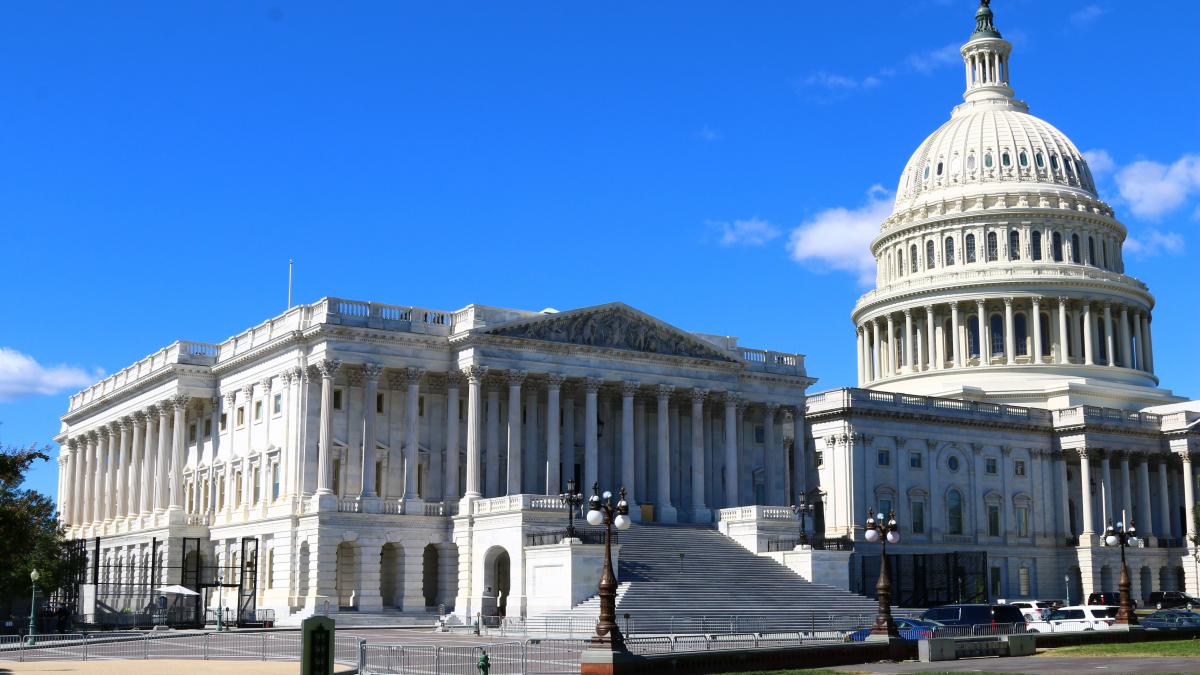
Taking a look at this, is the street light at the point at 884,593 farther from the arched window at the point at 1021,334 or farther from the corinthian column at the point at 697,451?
the arched window at the point at 1021,334

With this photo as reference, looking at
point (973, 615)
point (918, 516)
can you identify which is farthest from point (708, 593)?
point (918, 516)

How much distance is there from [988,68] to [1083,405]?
4429 centimetres

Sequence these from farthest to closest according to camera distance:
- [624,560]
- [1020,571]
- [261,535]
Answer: [1020,571] < [261,535] < [624,560]

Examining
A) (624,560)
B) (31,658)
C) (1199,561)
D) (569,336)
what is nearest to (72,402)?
(569,336)

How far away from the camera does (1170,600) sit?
102m

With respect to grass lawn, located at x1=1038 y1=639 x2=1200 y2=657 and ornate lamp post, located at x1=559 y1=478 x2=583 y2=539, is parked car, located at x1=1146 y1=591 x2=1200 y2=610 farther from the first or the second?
ornate lamp post, located at x1=559 y1=478 x2=583 y2=539

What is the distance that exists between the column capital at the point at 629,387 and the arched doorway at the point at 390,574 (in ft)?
51.1

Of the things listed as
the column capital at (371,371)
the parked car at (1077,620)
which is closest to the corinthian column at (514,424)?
the column capital at (371,371)

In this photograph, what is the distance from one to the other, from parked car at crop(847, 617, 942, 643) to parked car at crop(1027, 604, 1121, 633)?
6.78 metres

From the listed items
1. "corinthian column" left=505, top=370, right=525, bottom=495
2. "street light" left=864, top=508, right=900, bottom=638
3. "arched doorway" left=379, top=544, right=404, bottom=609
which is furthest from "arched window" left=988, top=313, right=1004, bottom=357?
"street light" left=864, top=508, right=900, bottom=638

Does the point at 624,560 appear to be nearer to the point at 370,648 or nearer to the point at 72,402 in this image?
the point at 370,648

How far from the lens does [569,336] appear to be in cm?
8400

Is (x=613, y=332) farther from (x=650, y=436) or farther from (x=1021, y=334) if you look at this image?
(x=1021, y=334)

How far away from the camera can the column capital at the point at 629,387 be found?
278 feet
